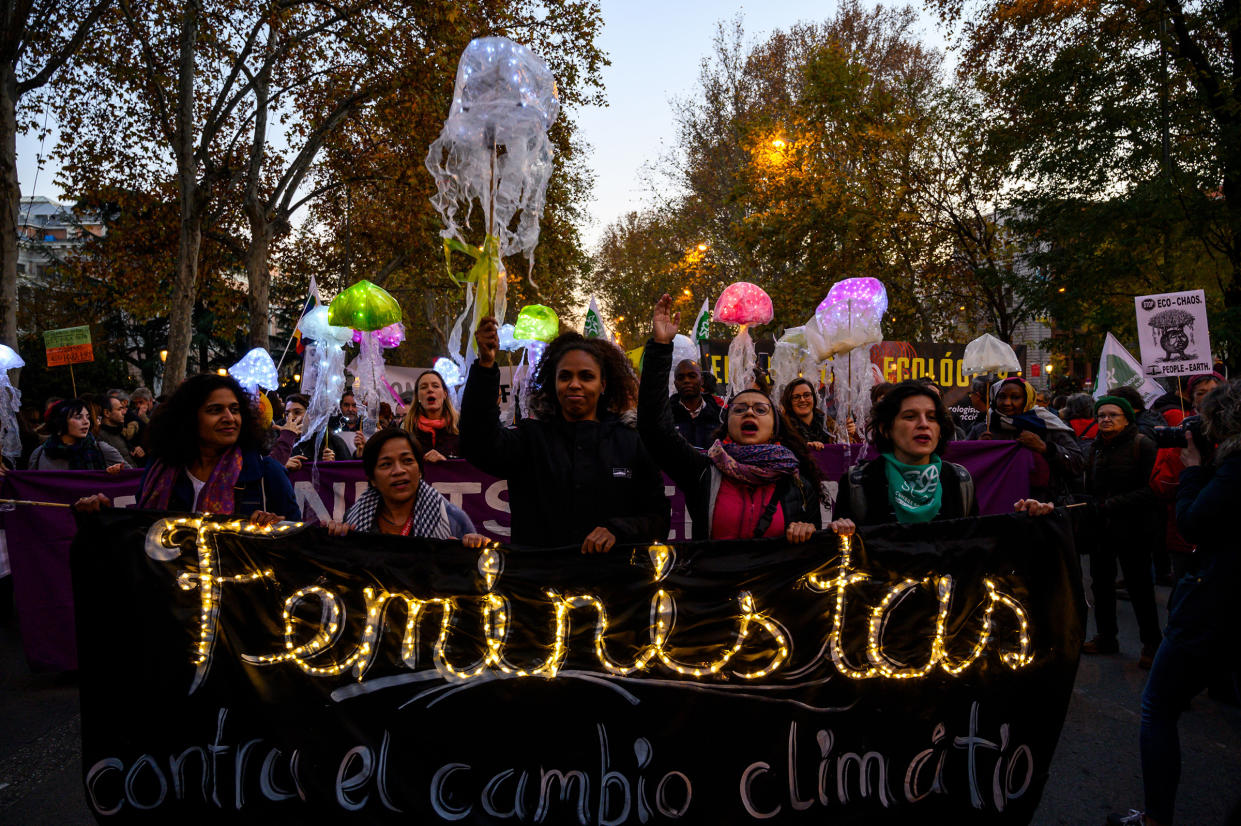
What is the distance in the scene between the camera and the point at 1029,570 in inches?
126

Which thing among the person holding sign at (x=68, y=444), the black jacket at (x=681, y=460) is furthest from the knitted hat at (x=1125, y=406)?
the person holding sign at (x=68, y=444)

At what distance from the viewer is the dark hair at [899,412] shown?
347 cm

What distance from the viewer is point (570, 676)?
9.65 ft

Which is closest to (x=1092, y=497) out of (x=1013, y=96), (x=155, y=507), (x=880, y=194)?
(x=155, y=507)

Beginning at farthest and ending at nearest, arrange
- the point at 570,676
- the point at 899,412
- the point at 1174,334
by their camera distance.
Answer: the point at 1174,334 → the point at 899,412 → the point at 570,676

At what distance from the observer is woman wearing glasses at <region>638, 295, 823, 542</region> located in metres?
3.34

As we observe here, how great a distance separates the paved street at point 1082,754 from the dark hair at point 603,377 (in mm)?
2381

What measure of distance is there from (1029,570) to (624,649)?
1.55 metres

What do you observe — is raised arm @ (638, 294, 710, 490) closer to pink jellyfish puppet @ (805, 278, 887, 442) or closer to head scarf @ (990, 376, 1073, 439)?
head scarf @ (990, 376, 1073, 439)

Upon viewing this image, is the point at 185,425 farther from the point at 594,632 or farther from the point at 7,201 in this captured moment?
the point at 7,201

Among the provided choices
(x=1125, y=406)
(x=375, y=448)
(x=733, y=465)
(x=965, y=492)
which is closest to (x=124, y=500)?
(x=375, y=448)

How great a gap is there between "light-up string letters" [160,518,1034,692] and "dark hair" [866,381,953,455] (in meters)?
0.64

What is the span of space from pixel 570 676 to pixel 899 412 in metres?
1.68

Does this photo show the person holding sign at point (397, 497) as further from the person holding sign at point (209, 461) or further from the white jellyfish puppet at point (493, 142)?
the white jellyfish puppet at point (493, 142)
